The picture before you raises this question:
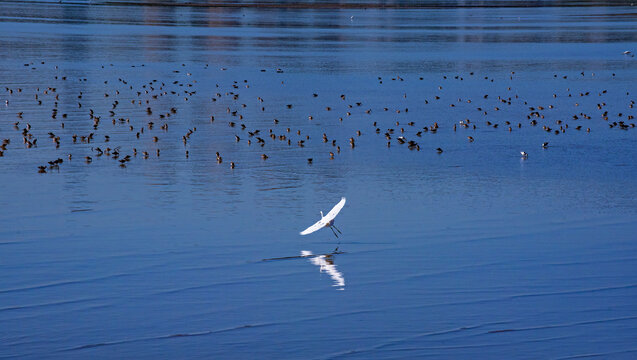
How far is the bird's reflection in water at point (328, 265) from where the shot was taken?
52.6ft

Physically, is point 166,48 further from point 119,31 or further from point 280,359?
point 280,359

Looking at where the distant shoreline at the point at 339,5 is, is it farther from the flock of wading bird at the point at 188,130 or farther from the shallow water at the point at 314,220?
the flock of wading bird at the point at 188,130

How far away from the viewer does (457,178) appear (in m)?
24.5

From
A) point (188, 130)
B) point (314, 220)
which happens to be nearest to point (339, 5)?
point (188, 130)

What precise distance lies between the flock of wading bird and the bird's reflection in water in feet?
27.4

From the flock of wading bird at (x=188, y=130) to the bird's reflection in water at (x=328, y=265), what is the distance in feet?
27.4

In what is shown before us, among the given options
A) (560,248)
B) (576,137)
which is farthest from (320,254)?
(576,137)

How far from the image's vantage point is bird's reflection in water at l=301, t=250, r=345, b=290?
16031 mm

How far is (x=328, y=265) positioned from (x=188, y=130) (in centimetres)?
1520

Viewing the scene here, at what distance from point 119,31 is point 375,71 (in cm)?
3946

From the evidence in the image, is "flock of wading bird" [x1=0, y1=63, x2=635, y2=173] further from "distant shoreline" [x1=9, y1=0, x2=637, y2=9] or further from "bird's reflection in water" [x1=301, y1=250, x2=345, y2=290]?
"distant shoreline" [x1=9, y1=0, x2=637, y2=9]

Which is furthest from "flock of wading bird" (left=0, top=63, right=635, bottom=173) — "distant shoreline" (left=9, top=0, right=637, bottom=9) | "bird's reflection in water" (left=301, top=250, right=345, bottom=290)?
"distant shoreline" (left=9, top=0, right=637, bottom=9)

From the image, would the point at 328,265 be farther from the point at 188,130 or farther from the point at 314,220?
the point at 188,130

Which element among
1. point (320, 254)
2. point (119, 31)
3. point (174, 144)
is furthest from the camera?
point (119, 31)
